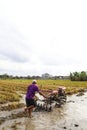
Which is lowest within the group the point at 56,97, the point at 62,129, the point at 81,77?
the point at 62,129

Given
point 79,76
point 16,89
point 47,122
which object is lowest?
point 47,122

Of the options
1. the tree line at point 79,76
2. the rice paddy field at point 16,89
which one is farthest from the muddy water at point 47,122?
the tree line at point 79,76

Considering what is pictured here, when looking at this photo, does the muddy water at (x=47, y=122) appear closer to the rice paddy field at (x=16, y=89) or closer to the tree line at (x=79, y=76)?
the rice paddy field at (x=16, y=89)

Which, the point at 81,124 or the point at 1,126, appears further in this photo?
the point at 81,124

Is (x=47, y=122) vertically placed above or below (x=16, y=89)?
below

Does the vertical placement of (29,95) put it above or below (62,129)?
above

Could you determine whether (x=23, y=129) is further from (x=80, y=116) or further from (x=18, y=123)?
(x=80, y=116)

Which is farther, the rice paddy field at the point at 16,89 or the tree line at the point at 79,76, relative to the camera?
the tree line at the point at 79,76

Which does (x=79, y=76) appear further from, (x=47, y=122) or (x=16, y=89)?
(x=47, y=122)

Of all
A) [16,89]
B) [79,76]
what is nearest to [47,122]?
[16,89]

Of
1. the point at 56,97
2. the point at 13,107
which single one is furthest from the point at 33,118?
the point at 56,97

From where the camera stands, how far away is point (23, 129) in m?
14.7

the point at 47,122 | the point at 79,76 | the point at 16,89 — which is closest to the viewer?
the point at 47,122

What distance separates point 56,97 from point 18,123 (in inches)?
340
